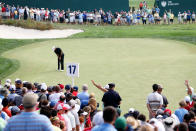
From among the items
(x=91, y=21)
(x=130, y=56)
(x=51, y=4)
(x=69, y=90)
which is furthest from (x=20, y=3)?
(x=69, y=90)

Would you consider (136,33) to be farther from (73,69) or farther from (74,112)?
(74,112)

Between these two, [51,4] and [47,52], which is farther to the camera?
[51,4]

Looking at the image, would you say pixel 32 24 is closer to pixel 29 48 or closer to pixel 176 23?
pixel 29 48

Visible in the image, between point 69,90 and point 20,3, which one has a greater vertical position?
point 20,3

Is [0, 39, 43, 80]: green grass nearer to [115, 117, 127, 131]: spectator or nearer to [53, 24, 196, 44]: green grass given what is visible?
[53, 24, 196, 44]: green grass

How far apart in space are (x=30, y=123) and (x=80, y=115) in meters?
4.56

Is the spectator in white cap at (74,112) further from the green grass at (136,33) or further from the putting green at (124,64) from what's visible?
the green grass at (136,33)

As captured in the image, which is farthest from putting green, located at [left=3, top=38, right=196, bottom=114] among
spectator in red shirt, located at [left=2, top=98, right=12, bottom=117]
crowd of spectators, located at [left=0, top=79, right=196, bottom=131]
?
spectator in red shirt, located at [left=2, top=98, right=12, bottom=117]

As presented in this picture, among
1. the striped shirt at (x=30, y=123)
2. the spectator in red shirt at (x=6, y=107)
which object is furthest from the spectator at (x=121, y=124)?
the spectator in red shirt at (x=6, y=107)

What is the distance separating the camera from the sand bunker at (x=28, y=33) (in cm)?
3491

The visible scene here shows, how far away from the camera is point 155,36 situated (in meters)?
33.8

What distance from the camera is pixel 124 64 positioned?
2197 cm

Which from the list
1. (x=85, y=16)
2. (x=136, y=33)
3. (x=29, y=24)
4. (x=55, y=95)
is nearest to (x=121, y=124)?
(x=55, y=95)

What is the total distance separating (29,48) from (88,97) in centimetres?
1860
